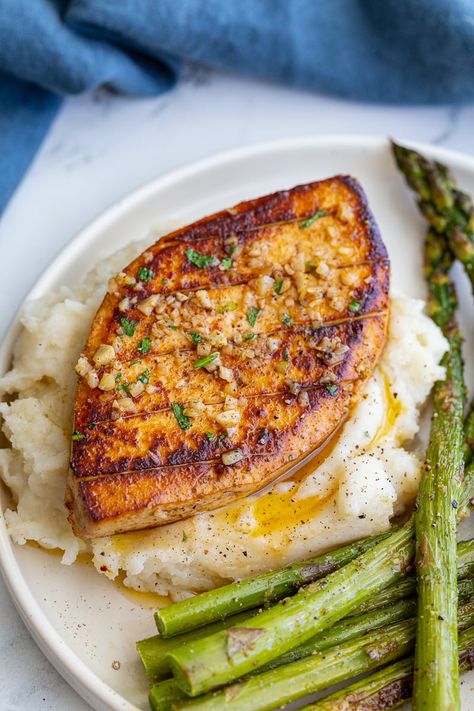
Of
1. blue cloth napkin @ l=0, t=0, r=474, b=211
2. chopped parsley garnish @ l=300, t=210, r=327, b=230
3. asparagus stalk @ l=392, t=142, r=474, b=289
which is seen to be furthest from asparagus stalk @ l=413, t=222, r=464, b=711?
blue cloth napkin @ l=0, t=0, r=474, b=211

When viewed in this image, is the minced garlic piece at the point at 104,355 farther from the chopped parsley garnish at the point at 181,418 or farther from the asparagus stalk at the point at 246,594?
the asparagus stalk at the point at 246,594

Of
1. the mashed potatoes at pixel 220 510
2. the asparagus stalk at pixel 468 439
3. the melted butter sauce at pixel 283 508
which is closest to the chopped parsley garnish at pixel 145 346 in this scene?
the mashed potatoes at pixel 220 510

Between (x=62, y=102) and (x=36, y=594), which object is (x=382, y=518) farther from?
(x=62, y=102)

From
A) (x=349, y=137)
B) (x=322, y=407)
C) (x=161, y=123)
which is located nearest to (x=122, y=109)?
(x=161, y=123)

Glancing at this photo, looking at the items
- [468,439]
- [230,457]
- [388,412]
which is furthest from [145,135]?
[468,439]

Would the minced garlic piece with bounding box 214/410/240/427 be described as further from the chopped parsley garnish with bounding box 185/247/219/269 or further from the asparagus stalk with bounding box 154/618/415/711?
the asparagus stalk with bounding box 154/618/415/711

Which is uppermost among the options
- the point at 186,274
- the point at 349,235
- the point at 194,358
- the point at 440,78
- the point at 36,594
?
the point at 440,78
